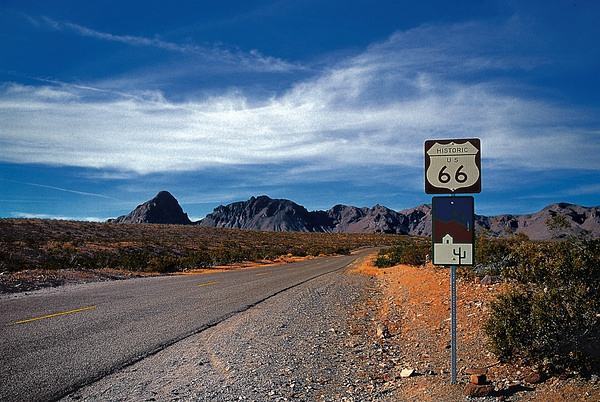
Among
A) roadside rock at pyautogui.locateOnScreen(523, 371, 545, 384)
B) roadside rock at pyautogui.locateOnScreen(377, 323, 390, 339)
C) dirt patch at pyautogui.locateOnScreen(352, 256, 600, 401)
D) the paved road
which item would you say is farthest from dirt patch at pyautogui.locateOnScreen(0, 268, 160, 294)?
roadside rock at pyautogui.locateOnScreen(523, 371, 545, 384)

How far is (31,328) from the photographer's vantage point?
10.2 meters

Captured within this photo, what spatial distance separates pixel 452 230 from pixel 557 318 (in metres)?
1.68

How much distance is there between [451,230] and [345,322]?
5872 millimetres

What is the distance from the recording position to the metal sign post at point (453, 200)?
6254 millimetres

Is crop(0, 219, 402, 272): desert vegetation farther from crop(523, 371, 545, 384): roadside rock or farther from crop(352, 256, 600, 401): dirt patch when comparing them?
crop(523, 371, 545, 384): roadside rock

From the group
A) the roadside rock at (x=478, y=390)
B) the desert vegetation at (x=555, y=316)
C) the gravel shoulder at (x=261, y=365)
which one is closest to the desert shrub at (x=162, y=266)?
the gravel shoulder at (x=261, y=365)

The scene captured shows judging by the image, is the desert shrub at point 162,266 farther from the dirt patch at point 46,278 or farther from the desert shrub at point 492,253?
the desert shrub at point 492,253

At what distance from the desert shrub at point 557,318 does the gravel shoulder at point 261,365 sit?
189cm

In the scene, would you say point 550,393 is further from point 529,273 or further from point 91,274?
point 91,274

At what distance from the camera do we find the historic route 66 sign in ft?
20.6

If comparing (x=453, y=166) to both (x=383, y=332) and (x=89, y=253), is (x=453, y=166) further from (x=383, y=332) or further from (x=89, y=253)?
(x=89, y=253)

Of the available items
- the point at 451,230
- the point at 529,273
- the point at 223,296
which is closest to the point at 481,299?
the point at 529,273

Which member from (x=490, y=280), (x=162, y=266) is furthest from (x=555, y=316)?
(x=162, y=266)

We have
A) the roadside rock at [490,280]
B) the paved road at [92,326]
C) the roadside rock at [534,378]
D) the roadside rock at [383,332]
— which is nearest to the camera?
the roadside rock at [534,378]
